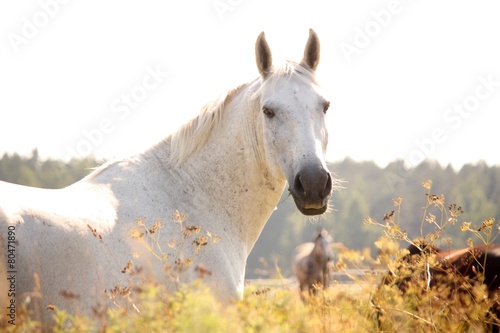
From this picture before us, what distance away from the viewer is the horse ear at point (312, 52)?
5.02 m

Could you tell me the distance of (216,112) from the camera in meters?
4.94

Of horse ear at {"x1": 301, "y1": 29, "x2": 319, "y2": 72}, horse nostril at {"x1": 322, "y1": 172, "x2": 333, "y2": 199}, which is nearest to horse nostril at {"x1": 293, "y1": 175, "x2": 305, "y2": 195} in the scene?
horse nostril at {"x1": 322, "y1": 172, "x2": 333, "y2": 199}

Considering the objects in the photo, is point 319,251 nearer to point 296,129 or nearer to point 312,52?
point 312,52

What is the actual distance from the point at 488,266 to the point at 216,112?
3396 mm

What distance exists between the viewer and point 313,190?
13.5 feet

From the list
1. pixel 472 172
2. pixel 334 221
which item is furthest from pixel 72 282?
pixel 472 172

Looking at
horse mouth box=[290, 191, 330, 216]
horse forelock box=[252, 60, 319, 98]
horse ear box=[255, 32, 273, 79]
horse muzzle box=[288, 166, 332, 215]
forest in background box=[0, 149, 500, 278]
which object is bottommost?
forest in background box=[0, 149, 500, 278]

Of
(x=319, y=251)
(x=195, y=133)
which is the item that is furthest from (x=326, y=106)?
(x=319, y=251)

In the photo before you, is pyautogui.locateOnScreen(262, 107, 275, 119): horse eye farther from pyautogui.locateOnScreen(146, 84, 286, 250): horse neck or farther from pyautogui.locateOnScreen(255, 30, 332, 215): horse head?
pyautogui.locateOnScreen(146, 84, 286, 250): horse neck

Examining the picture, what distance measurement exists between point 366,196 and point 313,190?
89777mm

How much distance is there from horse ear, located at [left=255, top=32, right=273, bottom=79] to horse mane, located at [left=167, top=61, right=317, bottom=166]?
82mm

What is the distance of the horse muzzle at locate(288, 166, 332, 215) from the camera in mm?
4117

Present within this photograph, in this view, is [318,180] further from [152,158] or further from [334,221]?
[334,221]

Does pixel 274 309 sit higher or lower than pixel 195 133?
lower
